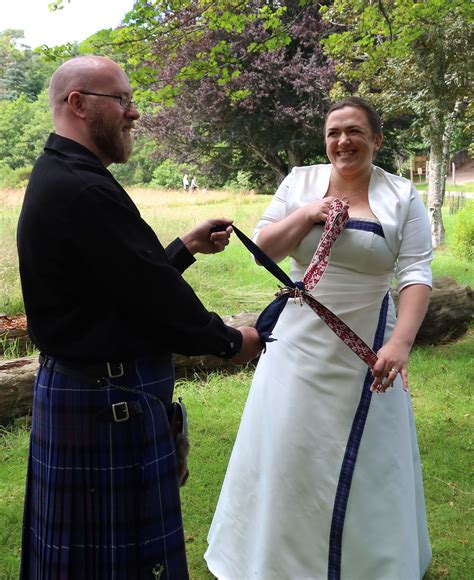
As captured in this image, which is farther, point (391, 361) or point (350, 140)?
point (350, 140)

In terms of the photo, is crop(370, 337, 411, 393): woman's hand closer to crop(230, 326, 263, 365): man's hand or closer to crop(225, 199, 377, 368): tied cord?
crop(225, 199, 377, 368): tied cord

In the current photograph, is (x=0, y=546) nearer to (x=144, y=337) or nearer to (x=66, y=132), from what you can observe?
(x=144, y=337)

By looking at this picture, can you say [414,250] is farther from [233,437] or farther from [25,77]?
[25,77]

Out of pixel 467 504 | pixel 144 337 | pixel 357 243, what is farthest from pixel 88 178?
pixel 467 504

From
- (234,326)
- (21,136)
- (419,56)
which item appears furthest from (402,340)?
(21,136)

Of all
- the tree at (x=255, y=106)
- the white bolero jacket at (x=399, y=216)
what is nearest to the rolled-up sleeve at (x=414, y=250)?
the white bolero jacket at (x=399, y=216)

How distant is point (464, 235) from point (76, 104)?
963 cm

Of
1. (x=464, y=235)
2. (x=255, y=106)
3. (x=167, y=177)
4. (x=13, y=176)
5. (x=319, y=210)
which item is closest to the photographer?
(x=319, y=210)

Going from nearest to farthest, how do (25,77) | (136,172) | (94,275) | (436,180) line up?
(94,275)
(436,180)
(136,172)
(25,77)

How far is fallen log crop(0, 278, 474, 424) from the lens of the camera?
453cm

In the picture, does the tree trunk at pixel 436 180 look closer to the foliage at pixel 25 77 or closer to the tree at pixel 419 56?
the tree at pixel 419 56

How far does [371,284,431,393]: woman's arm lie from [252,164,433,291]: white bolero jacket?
2.0 inches

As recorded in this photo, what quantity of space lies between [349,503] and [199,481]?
171 cm

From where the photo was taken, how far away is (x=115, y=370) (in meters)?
1.69
